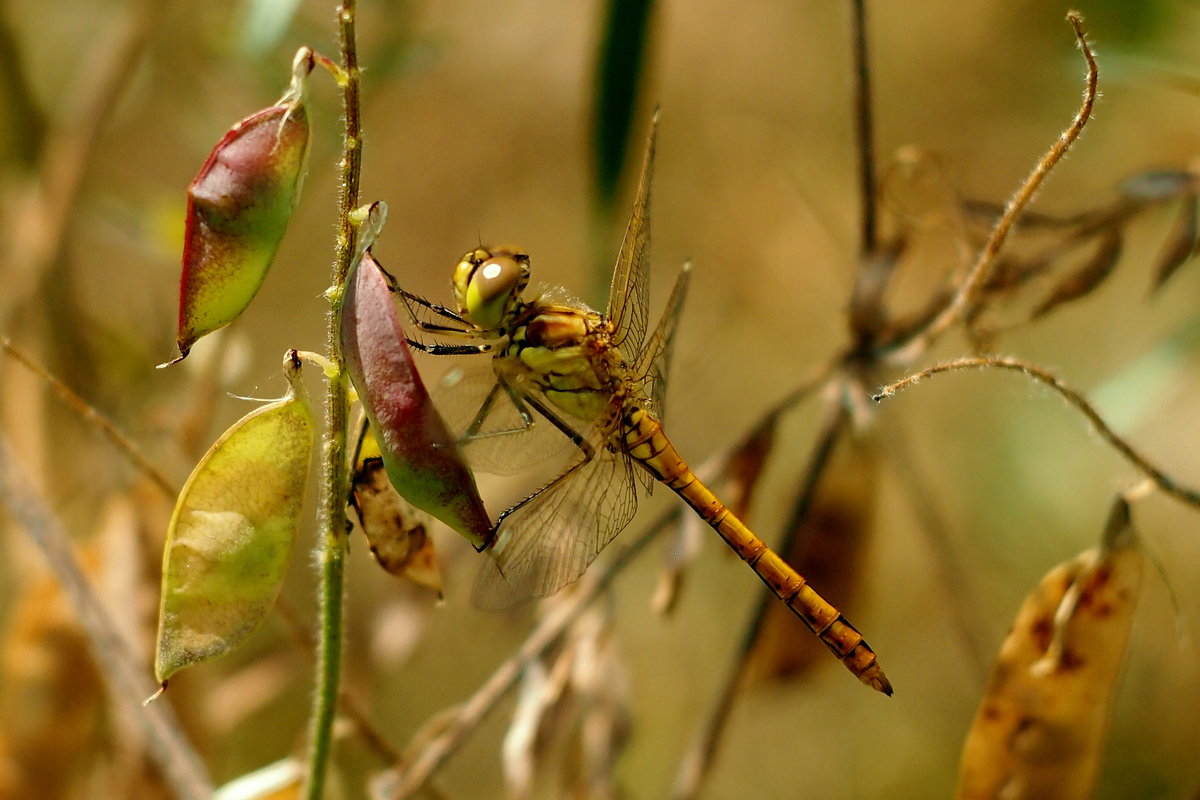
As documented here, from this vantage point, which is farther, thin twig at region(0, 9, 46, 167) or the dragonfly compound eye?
thin twig at region(0, 9, 46, 167)

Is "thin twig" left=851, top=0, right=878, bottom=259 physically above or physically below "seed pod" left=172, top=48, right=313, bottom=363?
below

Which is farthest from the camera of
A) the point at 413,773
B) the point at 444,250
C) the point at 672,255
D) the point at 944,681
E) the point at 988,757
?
the point at 444,250

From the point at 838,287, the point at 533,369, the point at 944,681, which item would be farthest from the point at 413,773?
Result: the point at 838,287

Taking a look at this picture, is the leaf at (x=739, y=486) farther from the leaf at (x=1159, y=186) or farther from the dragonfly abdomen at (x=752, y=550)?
the leaf at (x=1159, y=186)

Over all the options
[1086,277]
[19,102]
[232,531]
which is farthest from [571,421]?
[19,102]

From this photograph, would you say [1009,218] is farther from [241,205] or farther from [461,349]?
[241,205]

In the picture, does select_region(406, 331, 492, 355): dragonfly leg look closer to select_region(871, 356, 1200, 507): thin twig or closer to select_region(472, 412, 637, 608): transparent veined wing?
select_region(472, 412, 637, 608): transparent veined wing

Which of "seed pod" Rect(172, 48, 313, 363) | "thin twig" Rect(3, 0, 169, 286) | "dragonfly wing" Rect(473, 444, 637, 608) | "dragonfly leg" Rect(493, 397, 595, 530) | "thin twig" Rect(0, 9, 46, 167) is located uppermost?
"thin twig" Rect(0, 9, 46, 167)

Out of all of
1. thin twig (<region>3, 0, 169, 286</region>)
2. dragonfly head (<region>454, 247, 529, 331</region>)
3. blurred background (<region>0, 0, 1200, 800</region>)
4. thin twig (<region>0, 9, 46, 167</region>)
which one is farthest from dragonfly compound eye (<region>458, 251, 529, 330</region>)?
thin twig (<region>0, 9, 46, 167</region>)

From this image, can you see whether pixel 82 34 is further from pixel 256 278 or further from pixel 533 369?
pixel 256 278
